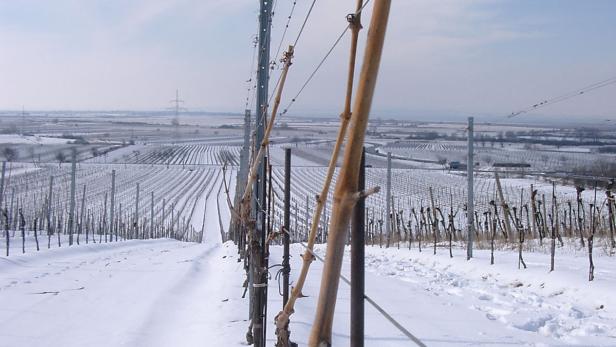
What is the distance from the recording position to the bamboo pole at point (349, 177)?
110 cm

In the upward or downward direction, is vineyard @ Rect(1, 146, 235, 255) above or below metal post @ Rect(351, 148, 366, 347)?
below

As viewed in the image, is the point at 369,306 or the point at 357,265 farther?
the point at 369,306

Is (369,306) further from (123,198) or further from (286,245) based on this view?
(123,198)

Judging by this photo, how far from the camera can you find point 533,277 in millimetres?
6238

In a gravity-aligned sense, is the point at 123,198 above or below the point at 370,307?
below

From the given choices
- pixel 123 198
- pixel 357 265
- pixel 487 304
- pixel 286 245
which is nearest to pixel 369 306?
pixel 487 304

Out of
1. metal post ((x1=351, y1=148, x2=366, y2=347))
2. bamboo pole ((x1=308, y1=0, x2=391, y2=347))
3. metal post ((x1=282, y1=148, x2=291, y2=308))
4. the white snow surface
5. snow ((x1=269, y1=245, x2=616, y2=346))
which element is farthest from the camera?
the white snow surface

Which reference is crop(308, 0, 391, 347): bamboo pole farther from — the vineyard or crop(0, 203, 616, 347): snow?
the vineyard

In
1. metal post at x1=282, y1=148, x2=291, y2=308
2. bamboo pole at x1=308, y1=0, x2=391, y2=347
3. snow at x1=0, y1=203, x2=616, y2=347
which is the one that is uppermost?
bamboo pole at x1=308, y1=0, x2=391, y2=347

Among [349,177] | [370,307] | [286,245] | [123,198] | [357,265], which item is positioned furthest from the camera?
[123,198]

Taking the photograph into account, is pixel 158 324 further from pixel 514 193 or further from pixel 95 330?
pixel 514 193

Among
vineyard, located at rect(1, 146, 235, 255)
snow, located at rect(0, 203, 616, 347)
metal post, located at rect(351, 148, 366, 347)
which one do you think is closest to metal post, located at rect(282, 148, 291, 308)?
snow, located at rect(0, 203, 616, 347)

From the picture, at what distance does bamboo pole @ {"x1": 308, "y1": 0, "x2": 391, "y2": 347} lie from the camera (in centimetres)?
110

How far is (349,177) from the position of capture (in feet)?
3.89
